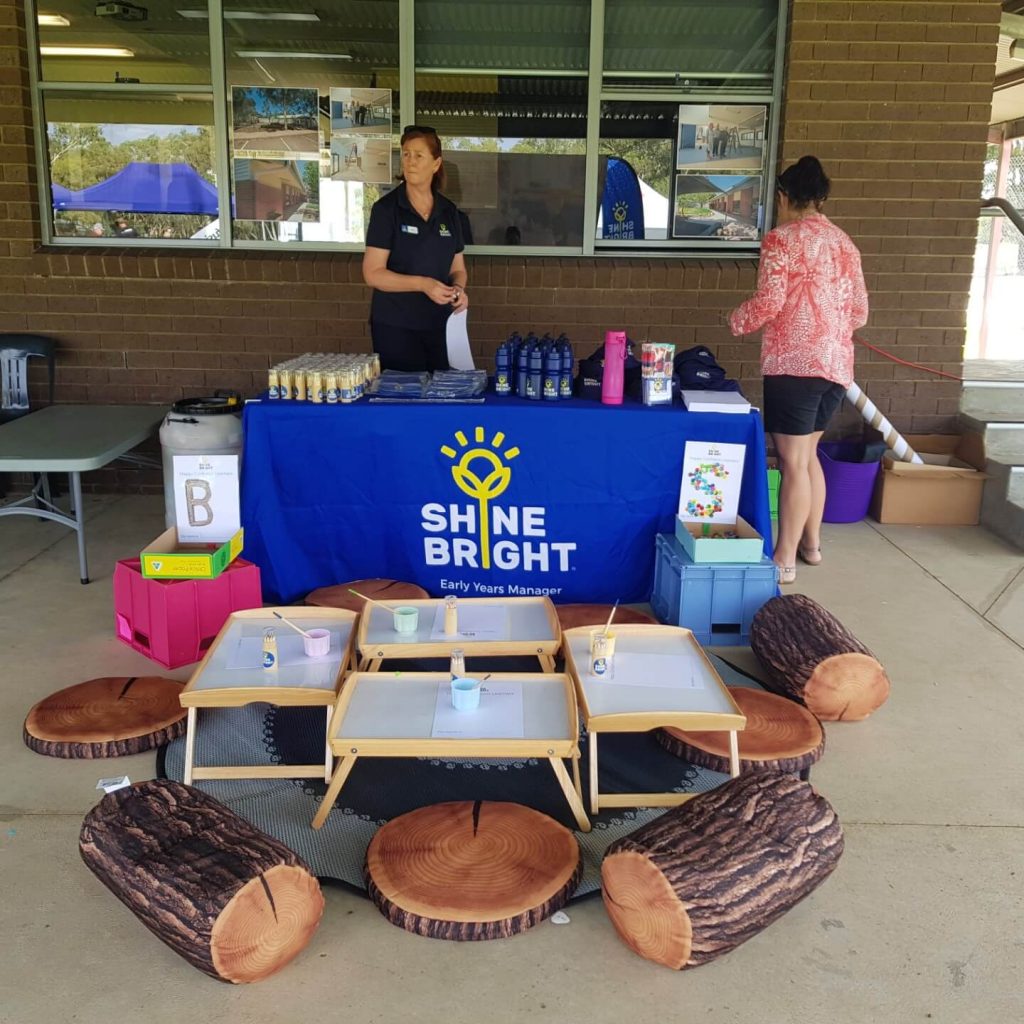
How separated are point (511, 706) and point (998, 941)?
1252 mm

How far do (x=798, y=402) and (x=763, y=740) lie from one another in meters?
1.86

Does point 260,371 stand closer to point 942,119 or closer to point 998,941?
point 942,119

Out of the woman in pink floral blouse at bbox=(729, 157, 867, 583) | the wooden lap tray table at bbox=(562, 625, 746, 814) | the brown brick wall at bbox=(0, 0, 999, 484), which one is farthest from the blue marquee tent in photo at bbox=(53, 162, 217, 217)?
the wooden lap tray table at bbox=(562, 625, 746, 814)

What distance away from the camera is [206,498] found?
13.3ft

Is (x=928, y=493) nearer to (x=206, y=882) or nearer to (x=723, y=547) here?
(x=723, y=547)

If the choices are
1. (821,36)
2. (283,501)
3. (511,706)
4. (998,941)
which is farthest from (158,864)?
(821,36)

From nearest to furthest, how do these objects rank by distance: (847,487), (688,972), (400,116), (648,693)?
(688,972)
(648,693)
(847,487)
(400,116)

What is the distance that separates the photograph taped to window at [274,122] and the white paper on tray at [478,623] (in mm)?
3658

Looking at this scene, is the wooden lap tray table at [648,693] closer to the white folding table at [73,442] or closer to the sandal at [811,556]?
the sandal at [811,556]

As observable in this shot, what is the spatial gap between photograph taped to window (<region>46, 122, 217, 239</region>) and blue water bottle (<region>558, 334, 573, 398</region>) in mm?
2826

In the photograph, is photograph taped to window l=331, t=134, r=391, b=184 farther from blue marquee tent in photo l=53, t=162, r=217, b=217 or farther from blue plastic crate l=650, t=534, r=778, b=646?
blue plastic crate l=650, t=534, r=778, b=646

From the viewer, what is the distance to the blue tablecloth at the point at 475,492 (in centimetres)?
405

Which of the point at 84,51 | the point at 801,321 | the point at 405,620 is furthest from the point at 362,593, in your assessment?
the point at 84,51

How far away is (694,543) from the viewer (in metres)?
3.80
